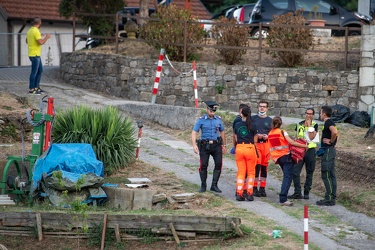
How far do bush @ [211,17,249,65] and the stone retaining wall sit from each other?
62 centimetres

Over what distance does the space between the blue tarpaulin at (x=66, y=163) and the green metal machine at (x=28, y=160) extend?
0.74 ft

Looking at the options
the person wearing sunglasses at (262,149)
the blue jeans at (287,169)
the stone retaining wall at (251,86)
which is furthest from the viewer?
the stone retaining wall at (251,86)

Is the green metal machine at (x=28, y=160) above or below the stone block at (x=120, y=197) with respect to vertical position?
above

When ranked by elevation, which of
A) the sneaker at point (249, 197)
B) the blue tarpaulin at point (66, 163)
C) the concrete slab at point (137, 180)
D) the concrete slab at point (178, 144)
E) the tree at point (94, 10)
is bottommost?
the sneaker at point (249, 197)

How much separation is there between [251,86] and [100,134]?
7698 millimetres

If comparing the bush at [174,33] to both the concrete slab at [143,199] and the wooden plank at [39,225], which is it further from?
the wooden plank at [39,225]

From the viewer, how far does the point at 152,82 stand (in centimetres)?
2302

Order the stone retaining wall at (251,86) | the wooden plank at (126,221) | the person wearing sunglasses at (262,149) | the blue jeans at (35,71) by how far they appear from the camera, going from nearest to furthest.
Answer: the wooden plank at (126,221) → the person wearing sunglasses at (262,149) → the blue jeans at (35,71) → the stone retaining wall at (251,86)

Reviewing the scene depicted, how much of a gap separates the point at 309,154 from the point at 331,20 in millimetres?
14429

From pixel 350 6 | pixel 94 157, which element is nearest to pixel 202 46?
pixel 94 157

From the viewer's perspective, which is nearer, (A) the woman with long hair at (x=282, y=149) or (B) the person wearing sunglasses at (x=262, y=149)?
(A) the woman with long hair at (x=282, y=149)

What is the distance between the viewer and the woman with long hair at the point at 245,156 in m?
13.1

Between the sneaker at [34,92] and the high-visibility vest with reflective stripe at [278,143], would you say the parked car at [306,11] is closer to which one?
the sneaker at [34,92]

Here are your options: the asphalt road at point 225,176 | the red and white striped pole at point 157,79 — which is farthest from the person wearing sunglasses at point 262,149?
the red and white striped pole at point 157,79
